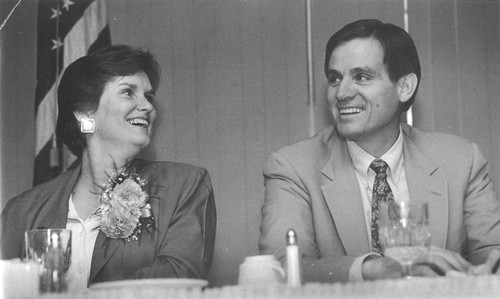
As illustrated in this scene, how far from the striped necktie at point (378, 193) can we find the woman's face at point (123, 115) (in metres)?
0.79

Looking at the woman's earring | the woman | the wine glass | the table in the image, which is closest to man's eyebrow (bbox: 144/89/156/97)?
the woman

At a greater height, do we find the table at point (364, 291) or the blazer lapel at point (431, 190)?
the blazer lapel at point (431, 190)

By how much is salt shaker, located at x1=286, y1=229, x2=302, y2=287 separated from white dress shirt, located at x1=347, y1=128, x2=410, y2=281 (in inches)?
37.3

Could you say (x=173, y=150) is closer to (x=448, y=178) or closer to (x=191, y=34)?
(x=191, y=34)

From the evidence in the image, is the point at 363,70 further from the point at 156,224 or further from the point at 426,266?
the point at 426,266

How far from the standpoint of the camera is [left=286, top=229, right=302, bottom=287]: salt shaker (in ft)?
5.59

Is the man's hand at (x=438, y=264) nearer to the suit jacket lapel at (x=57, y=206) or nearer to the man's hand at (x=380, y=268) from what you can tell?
the man's hand at (x=380, y=268)

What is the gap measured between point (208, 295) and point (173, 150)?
1849 mm

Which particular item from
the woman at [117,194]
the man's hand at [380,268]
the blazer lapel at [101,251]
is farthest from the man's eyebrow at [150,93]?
the man's hand at [380,268]

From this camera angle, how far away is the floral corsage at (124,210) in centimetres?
251

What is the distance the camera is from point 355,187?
2.69 meters

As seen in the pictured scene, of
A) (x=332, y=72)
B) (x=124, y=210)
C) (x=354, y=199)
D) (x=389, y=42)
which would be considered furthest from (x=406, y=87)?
(x=124, y=210)

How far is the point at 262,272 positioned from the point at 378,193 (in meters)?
0.98

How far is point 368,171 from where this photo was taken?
276 centimetres
